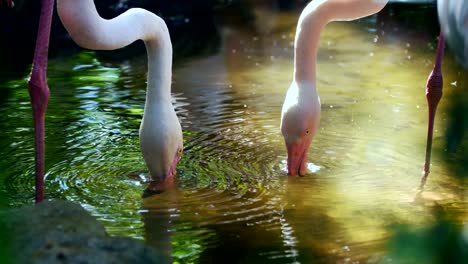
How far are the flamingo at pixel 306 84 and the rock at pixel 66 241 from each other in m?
1.46

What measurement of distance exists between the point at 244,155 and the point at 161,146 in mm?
800

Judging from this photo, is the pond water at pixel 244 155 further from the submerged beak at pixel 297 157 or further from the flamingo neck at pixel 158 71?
the flamingo neck at pixel 158 71

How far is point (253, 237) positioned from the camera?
12.1 ft

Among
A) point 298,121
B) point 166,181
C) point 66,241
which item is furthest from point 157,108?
point 66,241

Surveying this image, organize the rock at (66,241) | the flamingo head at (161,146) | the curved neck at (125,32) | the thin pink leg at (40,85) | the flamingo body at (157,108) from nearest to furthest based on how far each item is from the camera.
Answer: the rock at (66,241) → the curved neck at (125,32) → the thin pink leg at (40,85) → the flamingo body at (157,108) → the flamingo head at (161,146)

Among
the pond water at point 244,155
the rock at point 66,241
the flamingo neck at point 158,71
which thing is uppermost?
the flamingo neck at point 158,71

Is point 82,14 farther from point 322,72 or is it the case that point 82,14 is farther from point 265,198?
point 322,72

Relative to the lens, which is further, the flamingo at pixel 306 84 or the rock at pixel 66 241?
the flamingo at pixel 306 84

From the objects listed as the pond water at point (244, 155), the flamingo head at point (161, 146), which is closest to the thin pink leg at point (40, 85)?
the pond water at point (244, 155)

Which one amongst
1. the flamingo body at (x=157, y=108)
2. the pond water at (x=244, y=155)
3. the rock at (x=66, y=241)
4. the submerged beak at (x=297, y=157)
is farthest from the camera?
the submerged beak at (x=297, y=157)

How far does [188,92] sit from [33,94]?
254cm

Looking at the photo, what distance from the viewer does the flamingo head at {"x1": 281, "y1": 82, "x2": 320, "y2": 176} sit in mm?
4391

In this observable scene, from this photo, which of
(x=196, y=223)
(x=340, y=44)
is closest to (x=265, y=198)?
(x=196, y=223)

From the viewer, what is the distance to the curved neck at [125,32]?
11.8ft
